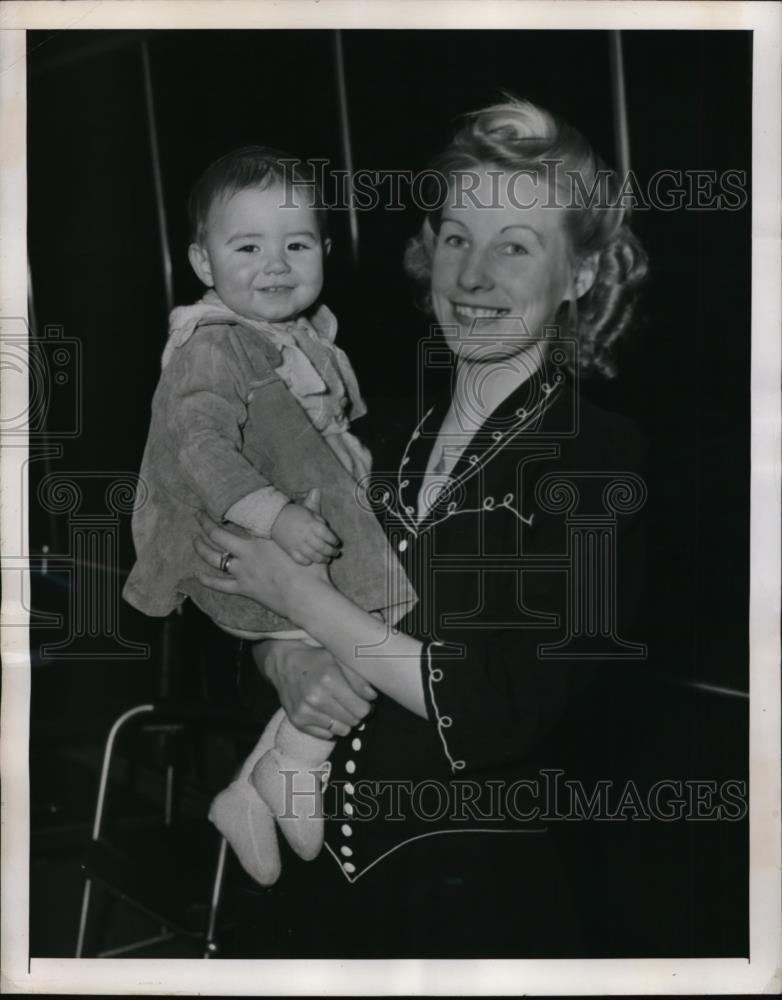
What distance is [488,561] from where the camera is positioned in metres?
1.35

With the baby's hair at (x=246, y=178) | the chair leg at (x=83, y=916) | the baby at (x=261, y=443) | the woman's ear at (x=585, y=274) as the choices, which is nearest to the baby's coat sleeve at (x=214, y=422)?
the baby at (x=261, y=443)

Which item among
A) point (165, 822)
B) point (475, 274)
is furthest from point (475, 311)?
point (165, 822)

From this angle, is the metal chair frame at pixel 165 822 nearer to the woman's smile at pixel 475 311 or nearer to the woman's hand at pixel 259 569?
the woman's hand at pixel 259 569

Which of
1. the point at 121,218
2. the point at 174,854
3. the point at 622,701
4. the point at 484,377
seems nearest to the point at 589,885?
the point at 622,701

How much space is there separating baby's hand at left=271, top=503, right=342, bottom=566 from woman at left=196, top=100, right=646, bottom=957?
0.14ft

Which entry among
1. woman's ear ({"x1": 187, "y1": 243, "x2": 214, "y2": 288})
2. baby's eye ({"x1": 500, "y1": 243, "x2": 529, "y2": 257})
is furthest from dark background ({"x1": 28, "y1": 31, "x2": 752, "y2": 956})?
baby's eye ({"x1": 500, "y1": 243, "x2": 529, "y2": 257})

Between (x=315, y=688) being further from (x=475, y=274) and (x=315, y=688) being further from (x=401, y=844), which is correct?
(x=475, y=274)

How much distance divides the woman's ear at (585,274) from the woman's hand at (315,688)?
0.58 m

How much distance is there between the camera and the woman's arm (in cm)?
130

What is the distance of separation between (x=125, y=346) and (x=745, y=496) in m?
0.86

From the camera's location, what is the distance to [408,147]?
1.35m

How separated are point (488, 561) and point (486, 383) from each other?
24cm

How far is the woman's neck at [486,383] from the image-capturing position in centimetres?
134

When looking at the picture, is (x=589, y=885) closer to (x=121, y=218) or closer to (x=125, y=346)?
(x=125, y=346)
